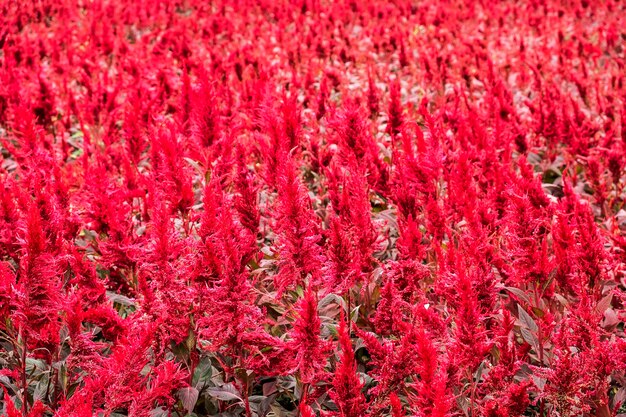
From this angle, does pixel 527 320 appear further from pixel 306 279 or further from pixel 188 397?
pixel 188 397

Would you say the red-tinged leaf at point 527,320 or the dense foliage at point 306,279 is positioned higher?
the dense foliage at point 306,279

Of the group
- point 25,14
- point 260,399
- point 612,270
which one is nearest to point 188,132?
point 260,399

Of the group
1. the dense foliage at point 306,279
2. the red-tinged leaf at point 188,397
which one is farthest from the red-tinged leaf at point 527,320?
the red-tinged leaf at point 188,397

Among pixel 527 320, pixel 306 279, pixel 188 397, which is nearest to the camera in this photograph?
pixel 188 397

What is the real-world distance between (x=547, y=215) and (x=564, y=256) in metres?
0.60

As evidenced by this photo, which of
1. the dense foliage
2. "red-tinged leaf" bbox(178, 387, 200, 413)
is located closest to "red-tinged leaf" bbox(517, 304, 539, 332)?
the dense foliage

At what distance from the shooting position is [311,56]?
7.80 metres

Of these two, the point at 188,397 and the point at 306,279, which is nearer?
the point at 188,397

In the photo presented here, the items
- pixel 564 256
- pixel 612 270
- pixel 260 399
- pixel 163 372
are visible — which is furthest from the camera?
pixel 612 270

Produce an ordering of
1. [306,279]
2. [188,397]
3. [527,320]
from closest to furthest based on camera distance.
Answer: [188,397] < [527,320] < [306,279]

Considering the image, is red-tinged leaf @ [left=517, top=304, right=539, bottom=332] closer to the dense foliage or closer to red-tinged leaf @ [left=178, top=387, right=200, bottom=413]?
the dense foliage

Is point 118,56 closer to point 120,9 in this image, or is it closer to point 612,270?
point 120,9

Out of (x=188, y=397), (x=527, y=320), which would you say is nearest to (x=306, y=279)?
(x=188, y=397)

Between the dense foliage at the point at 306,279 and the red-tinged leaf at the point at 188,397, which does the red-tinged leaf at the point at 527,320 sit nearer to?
the dense foliage at the point at 306,279
